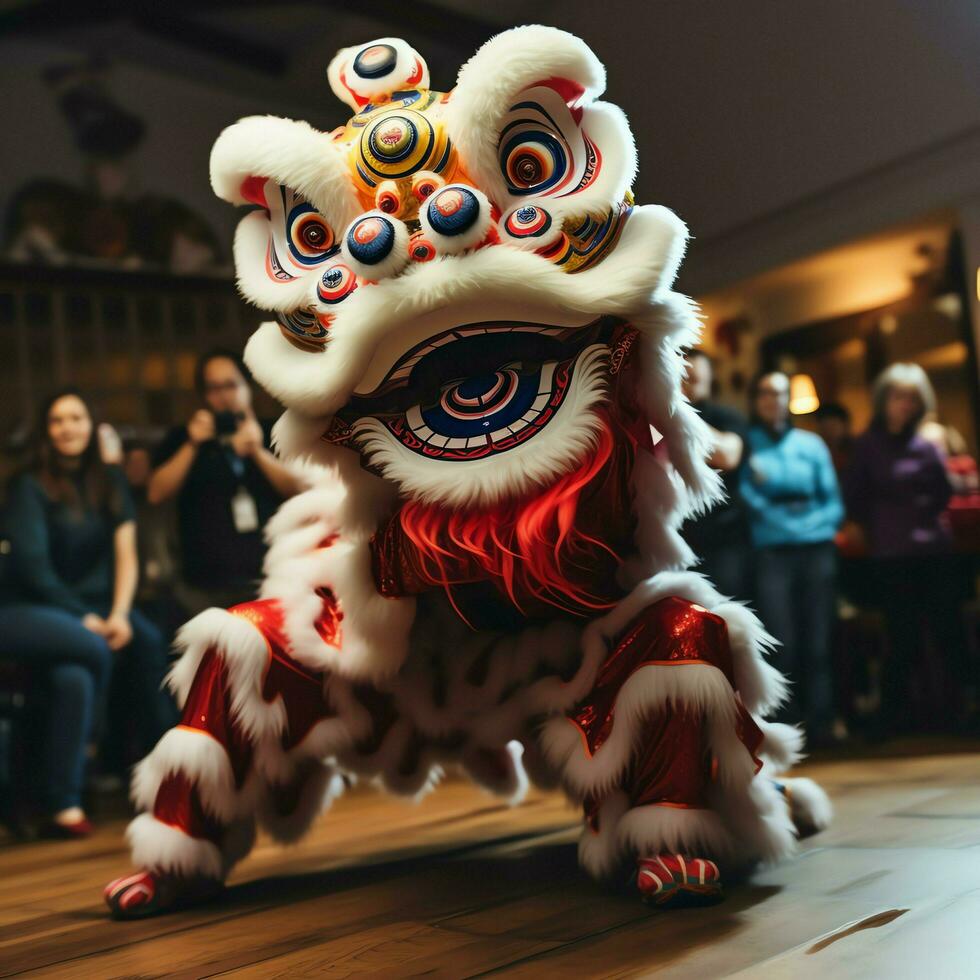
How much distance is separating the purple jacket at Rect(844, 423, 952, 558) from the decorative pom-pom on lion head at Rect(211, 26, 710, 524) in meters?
1.49

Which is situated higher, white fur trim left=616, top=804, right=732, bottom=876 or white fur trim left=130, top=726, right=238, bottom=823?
white fur trim left=130, top=726, right=238, bottom=823

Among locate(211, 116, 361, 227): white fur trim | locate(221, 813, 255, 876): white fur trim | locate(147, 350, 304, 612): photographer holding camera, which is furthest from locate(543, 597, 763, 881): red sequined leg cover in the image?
locate(147, 350, 304, 612): photographer holding camera

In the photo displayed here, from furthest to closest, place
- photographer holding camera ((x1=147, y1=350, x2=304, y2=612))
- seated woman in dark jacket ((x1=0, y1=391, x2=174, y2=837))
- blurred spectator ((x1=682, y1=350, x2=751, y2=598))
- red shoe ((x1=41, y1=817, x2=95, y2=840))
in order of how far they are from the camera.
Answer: blurred spectator ((x1=682, y1=350, x2=751, y2=598)) < photographer holding camera ((x1=147, y1=350, x2=304, y2=612)) < seated woman in dark jacket ((x1=0, y1=391, x2=174, y2=837)) < red shoe ((x1=41, y1=817, x2=95, y2=840))

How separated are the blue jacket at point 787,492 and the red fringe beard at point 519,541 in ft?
4.47

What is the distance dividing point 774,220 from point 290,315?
3.16 ft

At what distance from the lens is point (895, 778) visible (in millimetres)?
1755

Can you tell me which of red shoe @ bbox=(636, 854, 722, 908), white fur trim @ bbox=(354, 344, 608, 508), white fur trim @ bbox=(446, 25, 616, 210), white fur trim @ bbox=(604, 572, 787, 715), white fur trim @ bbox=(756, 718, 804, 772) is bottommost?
red shoe @ bbox=(636, 854, 722, 908)

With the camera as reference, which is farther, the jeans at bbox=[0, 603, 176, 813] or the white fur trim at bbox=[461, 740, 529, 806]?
the jeans at bbox=[0, 603, 176, 813]

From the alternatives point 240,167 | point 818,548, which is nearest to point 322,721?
point 240,167

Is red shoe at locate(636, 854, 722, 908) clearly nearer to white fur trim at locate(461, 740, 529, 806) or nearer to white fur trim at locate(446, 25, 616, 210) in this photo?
white fur trim at locate(461, 740, 529, 806)

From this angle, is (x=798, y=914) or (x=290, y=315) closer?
(x=798, y=914)

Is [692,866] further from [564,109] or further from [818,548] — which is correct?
[818,548]

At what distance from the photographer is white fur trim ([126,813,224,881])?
1112mm

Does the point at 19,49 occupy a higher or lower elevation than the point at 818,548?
higher
